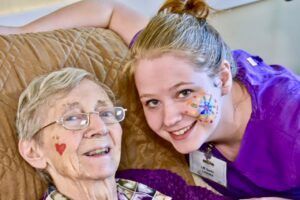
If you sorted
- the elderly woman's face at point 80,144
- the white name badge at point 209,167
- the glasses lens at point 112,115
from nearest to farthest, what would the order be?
the elderly woman's face at point 80,144 < the glasses lens at point 112,115 < the white name badge at point 209,167

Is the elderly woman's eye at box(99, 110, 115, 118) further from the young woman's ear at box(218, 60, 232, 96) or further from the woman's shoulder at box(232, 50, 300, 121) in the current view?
the woman's shoulder at box(232, 50, 300, 121)

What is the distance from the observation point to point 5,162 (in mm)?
1329

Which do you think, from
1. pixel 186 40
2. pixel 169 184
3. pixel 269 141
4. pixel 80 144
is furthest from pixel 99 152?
pixel 269 141

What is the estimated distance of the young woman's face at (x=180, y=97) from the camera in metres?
1.35

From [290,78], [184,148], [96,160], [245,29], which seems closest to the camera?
[96,160]

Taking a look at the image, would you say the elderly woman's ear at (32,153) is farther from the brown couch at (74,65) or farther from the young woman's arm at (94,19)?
the young woman's arm at (94,19)

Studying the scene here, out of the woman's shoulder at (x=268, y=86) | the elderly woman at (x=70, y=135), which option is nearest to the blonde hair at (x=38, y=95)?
the elderly woman at (x=70, y=135)

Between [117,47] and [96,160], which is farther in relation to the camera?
[117,47]

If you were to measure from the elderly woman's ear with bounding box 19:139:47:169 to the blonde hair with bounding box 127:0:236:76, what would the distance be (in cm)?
36

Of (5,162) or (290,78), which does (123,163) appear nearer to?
(5,162)

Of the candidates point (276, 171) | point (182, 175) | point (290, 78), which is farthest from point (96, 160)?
point (290, 78)

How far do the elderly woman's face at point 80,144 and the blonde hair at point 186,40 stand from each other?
20cm

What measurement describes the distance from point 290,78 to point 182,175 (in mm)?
472

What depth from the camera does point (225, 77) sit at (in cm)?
143
